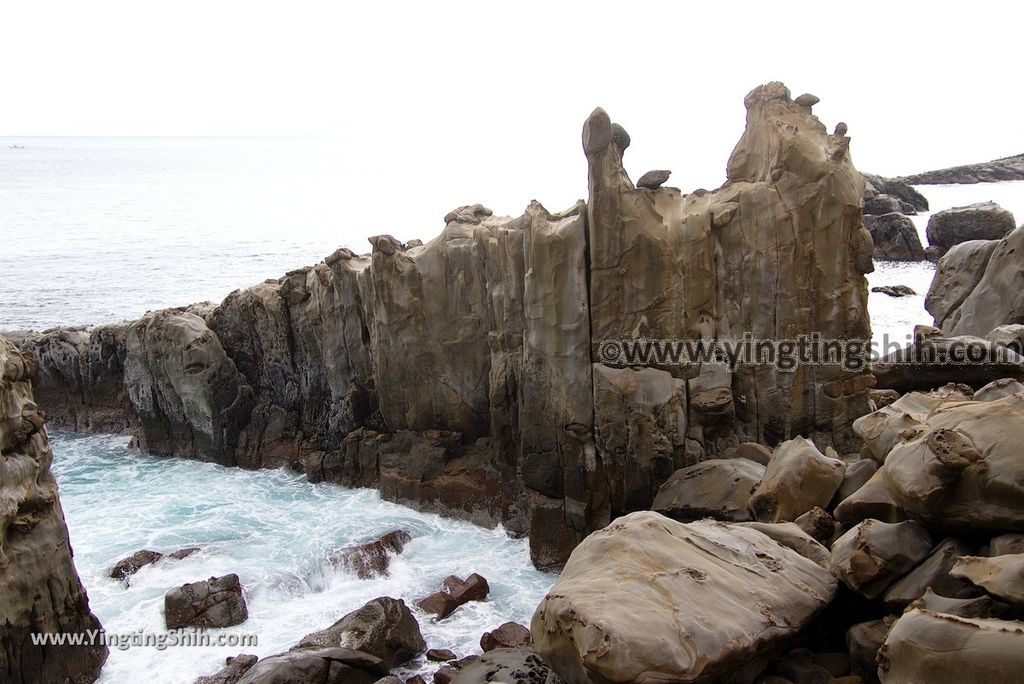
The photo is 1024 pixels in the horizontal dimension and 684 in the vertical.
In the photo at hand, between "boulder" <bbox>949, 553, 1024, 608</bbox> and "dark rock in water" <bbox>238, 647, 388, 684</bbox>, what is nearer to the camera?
"boulder" <bbox>949, 553, 1024, 608</bbox>

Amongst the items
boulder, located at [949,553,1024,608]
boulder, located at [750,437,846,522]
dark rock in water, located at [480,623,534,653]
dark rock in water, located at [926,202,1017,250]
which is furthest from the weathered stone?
dark rock in water, located at [926,202,1017,250]

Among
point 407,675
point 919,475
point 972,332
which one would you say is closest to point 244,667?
point 407,675

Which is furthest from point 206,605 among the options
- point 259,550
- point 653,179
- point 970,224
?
point 970,224

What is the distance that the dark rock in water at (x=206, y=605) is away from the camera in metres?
14.1

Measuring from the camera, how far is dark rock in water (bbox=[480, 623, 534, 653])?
42.0 ft

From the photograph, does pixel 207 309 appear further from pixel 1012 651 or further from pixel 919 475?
pixel 1012 651

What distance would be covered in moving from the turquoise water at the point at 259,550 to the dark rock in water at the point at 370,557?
0.55 feet

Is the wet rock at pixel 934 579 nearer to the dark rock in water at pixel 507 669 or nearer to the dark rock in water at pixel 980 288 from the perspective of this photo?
the dark rock in water at pixel 507 669

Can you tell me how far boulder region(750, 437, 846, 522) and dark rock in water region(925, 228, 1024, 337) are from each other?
12035 mm

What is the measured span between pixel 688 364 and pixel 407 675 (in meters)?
6.89

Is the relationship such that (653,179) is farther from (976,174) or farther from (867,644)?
(976,174)

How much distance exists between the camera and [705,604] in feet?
30.7

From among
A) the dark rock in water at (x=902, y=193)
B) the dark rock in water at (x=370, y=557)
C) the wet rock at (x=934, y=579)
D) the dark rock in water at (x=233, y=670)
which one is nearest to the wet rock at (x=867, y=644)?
the wet rock at (x=934, y=579)

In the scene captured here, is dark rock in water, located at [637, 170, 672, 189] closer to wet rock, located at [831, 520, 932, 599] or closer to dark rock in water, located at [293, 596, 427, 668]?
wet rock, located at [831, 520, 932, 599]
